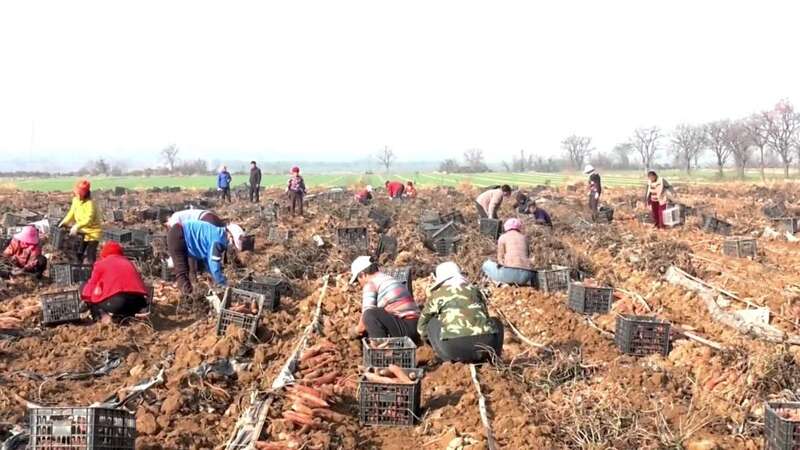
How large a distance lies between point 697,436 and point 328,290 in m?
5.88

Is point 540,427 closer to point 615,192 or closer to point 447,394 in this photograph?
point 447,394

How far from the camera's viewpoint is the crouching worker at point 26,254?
34.7ft

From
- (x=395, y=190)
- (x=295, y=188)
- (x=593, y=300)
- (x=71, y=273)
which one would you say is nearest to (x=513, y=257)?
(x=593, y=300)

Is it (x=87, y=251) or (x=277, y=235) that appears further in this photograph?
(x=277, y=235)

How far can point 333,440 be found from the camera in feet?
16.6

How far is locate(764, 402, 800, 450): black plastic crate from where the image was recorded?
15.0ft

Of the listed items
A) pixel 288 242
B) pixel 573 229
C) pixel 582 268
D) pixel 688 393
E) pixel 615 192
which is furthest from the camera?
pixel 615 192

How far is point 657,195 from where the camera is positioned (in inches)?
675

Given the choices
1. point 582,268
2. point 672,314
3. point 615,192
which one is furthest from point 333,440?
point 615,192

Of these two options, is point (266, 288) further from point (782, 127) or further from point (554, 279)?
point (782, 127)

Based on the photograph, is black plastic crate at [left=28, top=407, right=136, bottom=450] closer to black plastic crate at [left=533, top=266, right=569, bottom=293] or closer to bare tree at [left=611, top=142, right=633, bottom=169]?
black plastic crate at [left=533, top=266, right=569, bottom=293]

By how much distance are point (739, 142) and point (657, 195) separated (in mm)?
55839

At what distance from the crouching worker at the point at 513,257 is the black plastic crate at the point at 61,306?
542 centimetres

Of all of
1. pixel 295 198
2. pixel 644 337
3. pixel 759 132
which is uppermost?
pixel 759 132
